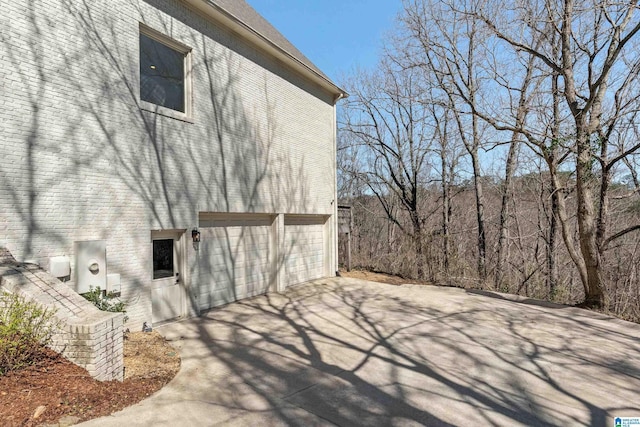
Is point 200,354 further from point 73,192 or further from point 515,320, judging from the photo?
point 515,320

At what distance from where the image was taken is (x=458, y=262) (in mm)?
12602

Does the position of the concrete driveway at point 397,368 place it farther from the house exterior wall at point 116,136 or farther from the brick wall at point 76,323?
the house exterior wall at point 116,136

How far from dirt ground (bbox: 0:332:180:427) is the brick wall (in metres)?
0.12

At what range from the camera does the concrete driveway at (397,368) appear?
3568 millimetres

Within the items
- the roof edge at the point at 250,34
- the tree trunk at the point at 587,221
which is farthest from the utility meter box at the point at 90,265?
the tree trunk at the point at 587,221

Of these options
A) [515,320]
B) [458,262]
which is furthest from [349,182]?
[515,320]

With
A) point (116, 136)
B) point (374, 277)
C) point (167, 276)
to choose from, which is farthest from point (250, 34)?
point (374, 277)

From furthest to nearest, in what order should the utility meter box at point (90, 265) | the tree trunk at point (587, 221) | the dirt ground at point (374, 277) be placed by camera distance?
1. the dirt ground at point (374, 277)
2. the tree trunk at point (587, 221)
3. the utility meter box at point (90, 265)

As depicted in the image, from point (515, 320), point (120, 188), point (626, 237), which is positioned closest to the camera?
point (120, 188)

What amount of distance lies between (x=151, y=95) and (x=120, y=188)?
1.91 m

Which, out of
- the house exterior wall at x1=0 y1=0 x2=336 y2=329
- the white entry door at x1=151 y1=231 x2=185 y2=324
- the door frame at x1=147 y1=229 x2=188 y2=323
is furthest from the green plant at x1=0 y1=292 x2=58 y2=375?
the door frame at x1=147 y1=229 x2=188 y2=323

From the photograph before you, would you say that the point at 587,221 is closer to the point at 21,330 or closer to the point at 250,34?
the point at 250,34

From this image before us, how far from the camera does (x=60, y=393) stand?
3258 mm

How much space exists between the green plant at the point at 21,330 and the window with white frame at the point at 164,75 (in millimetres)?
3773
